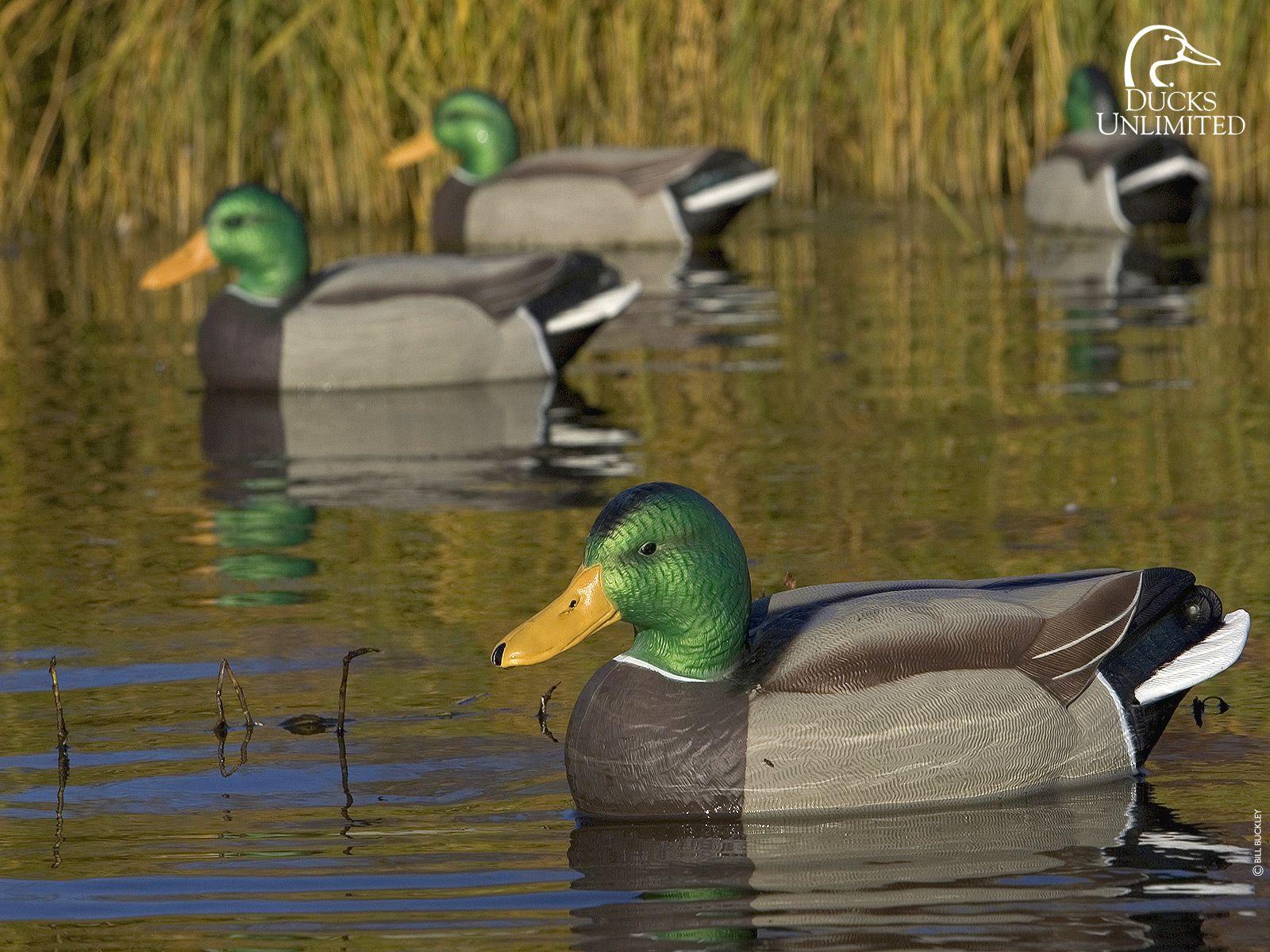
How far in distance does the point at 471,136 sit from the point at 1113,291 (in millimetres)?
4919

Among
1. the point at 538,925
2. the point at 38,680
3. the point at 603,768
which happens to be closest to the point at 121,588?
the point at 38,680

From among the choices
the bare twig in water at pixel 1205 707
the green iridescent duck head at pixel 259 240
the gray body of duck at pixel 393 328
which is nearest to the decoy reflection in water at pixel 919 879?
the bare twig in water at pixel 1205 707

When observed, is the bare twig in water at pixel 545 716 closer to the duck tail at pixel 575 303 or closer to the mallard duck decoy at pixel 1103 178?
the duck tail at pixel 575 303

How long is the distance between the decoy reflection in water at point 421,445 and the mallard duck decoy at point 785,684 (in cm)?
351

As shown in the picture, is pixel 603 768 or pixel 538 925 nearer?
pixel 538 925

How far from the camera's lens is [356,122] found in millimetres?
17672

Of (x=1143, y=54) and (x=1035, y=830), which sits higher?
(x=1143, y=54)

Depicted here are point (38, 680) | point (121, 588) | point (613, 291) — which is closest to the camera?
point (38, 680)

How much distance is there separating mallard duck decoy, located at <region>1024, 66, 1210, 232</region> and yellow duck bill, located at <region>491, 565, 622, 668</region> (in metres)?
12.6

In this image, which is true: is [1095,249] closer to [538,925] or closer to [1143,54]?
[1143,54]

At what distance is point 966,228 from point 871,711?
39.1 ft

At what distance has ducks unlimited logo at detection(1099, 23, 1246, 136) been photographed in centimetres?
1719

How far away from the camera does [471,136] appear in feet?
56.2

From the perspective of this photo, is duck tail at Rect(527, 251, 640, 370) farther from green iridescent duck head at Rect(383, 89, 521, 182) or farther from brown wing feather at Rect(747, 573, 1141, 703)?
brown wing feather at Rect(747, 573, 1141, 703)
